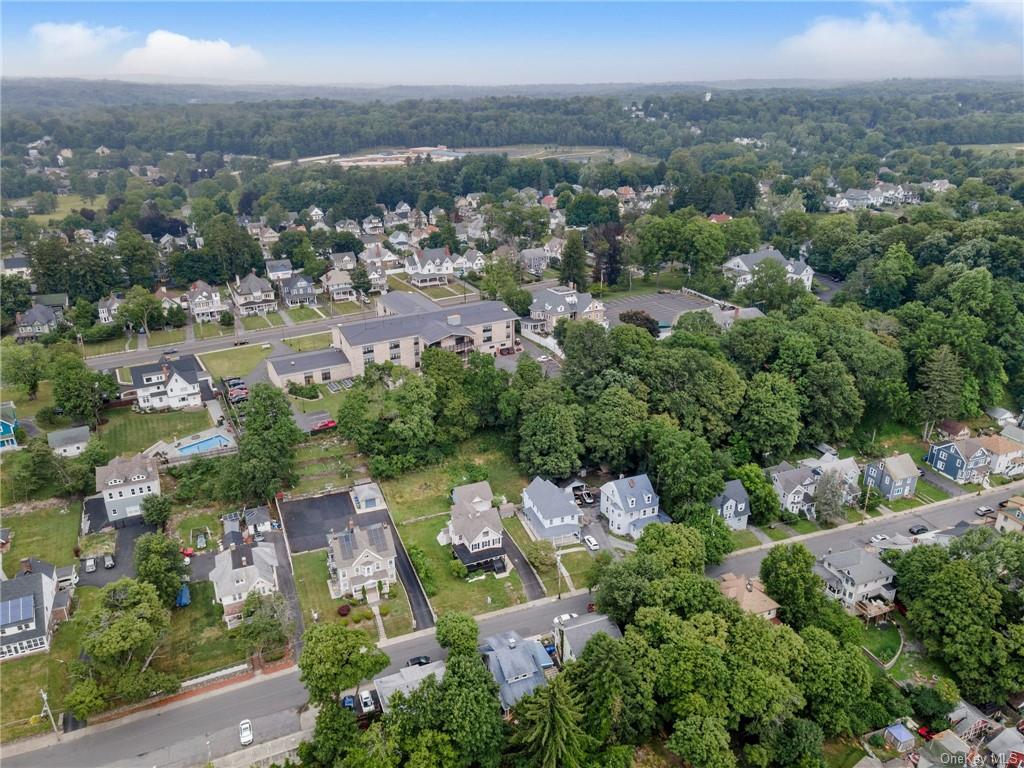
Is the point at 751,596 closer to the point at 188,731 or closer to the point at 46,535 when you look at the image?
the point at 188,731

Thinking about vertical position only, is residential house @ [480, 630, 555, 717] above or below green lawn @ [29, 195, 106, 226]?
below

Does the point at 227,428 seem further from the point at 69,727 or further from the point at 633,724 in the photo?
the point at 633,724

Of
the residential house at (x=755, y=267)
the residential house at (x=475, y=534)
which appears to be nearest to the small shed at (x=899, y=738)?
the residential house at (x=475, y=534)

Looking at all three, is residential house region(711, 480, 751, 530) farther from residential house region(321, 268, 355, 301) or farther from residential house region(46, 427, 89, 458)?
residential house region(321, 268, 355, 301)

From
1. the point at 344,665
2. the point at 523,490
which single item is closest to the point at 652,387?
the point at 523,490

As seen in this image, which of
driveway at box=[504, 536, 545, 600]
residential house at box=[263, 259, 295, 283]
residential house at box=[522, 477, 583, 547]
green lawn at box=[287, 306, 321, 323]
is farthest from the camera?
residential house at box=[263, 259, 295, 283]

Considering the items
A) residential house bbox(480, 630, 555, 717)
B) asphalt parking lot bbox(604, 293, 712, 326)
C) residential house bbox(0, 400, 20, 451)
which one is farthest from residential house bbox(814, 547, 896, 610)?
Result: residential house bbox(0, 400, 20, 451)

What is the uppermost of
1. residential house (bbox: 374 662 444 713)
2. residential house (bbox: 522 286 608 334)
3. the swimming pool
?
residential house (bbox: 522 286 608 334)
